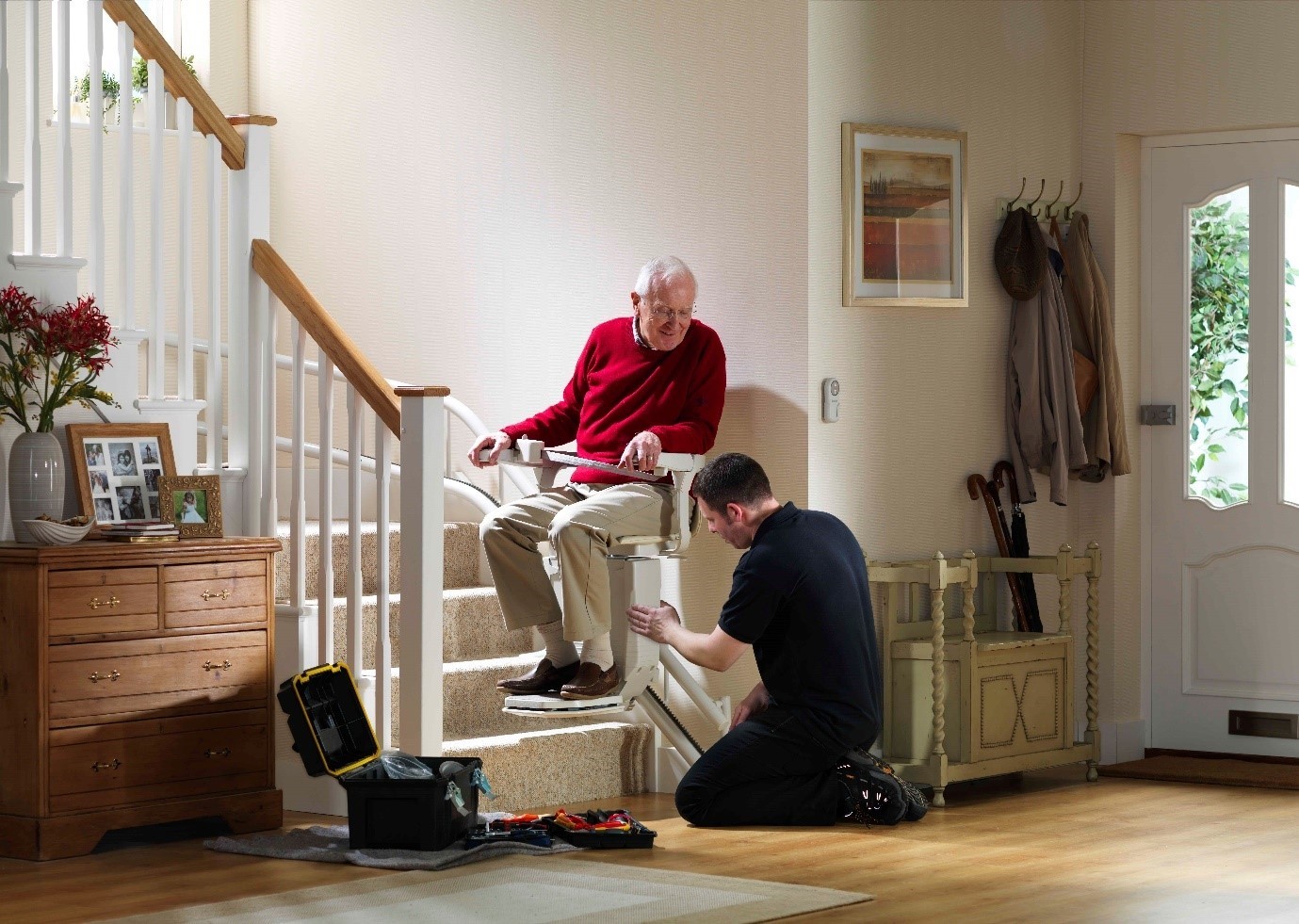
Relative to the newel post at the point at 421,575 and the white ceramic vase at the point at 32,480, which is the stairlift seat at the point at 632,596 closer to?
the newel post at the point at 421,575

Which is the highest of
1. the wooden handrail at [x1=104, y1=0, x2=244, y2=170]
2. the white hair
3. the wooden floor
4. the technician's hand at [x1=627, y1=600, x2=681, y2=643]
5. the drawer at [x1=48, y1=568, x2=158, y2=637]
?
the wooden handrail at [x1=104, y1=0, x2=244, y2=170]

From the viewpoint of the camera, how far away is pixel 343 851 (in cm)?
458

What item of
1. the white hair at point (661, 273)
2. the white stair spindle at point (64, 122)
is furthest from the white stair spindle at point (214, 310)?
the white hair at point (661, 273)

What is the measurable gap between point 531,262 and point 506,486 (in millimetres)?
747

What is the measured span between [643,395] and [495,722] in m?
1.08

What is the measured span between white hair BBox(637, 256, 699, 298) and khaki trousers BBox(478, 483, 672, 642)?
1.86 ft

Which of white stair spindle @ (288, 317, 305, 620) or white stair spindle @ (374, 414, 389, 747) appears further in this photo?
white stair spindle @ (288, 317, 305, 620)

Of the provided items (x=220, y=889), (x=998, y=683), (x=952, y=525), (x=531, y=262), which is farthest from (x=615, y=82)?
(x=220, y=889)

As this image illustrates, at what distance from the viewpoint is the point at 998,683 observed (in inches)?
227

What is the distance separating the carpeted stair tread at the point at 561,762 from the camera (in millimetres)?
5312

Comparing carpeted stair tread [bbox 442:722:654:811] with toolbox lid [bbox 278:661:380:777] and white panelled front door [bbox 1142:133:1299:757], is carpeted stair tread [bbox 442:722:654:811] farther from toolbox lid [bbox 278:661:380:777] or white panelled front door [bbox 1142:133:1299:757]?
white panelled front door [bbox 1142:133:1299:757]

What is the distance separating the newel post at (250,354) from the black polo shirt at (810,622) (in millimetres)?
1368

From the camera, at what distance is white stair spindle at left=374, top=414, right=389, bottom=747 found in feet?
16.8

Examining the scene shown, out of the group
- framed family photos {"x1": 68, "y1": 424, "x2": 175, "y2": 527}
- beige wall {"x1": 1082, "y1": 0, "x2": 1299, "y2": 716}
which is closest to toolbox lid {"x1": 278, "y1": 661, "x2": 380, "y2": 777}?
framed family photos {"x1": 68, "y1": 424, "x2": 175, "y2": 527}
